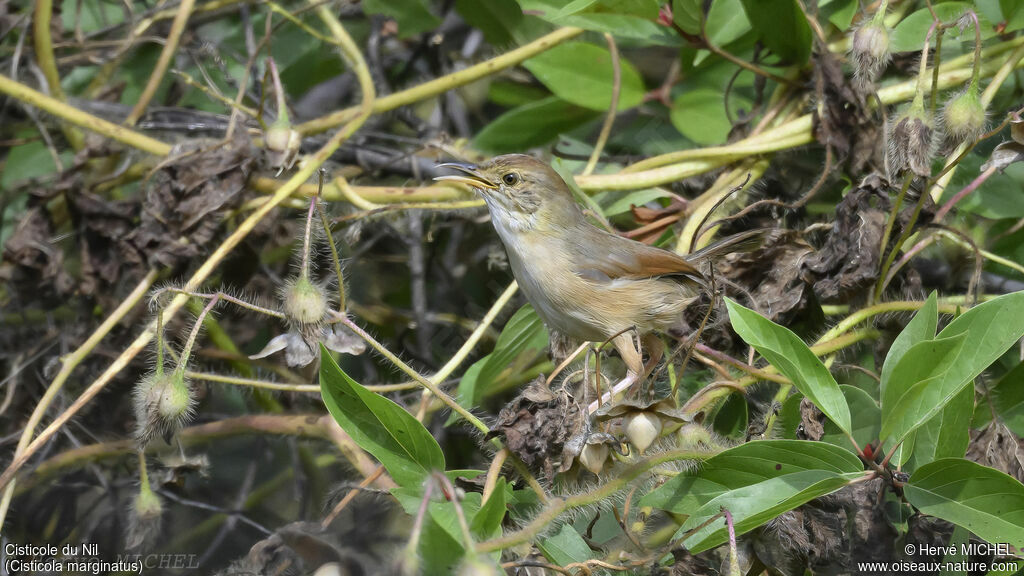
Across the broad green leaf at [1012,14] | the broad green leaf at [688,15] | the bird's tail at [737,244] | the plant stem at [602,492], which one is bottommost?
the plant stem at [602,492]

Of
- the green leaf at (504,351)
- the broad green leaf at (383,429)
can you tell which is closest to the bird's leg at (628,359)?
the green leaf at (504,351)

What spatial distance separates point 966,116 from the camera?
2.13 metres

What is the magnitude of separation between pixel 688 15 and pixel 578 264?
3.17 feet

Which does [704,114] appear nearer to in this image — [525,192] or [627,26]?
[627,26]

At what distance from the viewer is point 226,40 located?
12.9 feet

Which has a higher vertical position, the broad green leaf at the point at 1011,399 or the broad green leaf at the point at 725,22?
the broad green leaf at the point at 725,22

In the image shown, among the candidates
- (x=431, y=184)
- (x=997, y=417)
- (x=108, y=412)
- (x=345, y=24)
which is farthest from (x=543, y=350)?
(x=345, y=24)

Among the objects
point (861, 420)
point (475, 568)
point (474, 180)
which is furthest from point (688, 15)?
point (475, 568)

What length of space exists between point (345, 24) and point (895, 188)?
8.80 ft

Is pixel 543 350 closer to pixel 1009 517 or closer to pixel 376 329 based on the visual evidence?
pixel 376 329

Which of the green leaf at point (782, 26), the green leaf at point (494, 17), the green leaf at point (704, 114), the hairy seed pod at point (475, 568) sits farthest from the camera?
the green leaf at point (494, 17)

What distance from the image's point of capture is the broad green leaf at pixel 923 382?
179 centimetres

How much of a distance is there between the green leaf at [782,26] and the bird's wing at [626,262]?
871 mm

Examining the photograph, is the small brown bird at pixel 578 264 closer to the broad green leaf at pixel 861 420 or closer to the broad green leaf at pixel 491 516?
the broad green leaf at pixel 861 420
